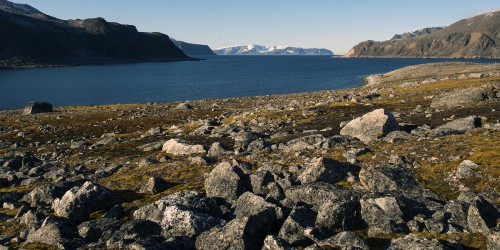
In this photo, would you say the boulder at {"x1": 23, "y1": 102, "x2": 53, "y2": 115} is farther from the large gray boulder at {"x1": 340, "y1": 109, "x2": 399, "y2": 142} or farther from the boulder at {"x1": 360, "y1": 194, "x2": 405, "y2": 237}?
the boulder at {"x1": 360, "y1": 194, "x2": 405, "y2": 237}

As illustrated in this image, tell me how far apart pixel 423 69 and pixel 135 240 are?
493 feet

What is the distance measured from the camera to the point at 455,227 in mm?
15562

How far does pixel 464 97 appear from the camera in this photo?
46.9 meters

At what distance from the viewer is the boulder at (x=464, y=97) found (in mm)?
46500

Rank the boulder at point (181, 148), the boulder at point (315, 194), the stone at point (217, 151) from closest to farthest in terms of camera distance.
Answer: the boulder at point (315, 194) < the stone at point (217, 151) < the boulder at point (181, 148)

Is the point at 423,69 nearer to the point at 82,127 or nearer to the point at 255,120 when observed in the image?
the point at 255,120

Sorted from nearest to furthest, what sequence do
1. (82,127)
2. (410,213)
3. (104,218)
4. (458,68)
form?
(410,213) → (104,218) → (82,127) → (458,68)

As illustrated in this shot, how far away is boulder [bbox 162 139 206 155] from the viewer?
3397 centimetres

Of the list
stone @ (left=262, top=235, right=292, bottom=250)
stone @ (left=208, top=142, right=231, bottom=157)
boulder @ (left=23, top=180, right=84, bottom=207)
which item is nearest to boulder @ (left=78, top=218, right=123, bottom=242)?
boulder @ (left=23, top=180, right=84, bottom=207)

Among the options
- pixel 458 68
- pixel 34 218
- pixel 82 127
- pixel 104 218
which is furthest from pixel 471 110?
pixel 458 68

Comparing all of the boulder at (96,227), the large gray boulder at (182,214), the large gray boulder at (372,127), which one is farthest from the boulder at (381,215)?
the large gray boulder at (372,127)

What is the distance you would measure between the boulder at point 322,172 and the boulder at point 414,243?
6.98 metres

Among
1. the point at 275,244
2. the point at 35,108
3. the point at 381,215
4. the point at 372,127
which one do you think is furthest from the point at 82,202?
the point at 35,108

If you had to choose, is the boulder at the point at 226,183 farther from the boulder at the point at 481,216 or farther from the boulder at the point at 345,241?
the boulder at the point at 481,216
